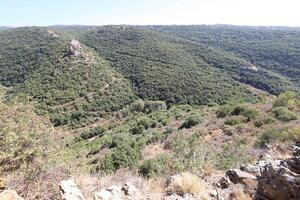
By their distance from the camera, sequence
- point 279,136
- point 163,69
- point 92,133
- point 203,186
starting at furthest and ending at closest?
point 163,69
point 92,133
point 279,136
point 203,186

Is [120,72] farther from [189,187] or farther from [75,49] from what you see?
[189,187]

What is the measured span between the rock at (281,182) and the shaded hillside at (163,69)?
5116 centimetres

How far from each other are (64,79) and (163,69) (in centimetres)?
2096

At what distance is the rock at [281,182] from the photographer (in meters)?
4.84

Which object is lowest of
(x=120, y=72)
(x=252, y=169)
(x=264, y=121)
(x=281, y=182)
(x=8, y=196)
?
(x=120, y=72)

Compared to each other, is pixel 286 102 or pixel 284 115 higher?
pixel 284 115

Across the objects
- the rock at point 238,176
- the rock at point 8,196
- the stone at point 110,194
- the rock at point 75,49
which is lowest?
the rock at point 75,49

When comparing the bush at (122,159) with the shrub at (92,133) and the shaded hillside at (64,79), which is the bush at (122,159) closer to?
the shrub at (92,133)

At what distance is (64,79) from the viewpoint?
6034cm

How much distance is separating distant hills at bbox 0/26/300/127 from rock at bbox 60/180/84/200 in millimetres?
34742

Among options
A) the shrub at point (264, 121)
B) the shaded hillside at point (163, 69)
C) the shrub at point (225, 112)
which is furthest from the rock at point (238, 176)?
the shaded hillside at point (163, 69)

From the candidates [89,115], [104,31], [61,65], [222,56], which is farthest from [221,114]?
[104,31]

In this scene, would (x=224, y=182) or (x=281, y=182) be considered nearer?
(x=281, y=182)

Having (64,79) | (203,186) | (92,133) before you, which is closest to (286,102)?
(92,133)
